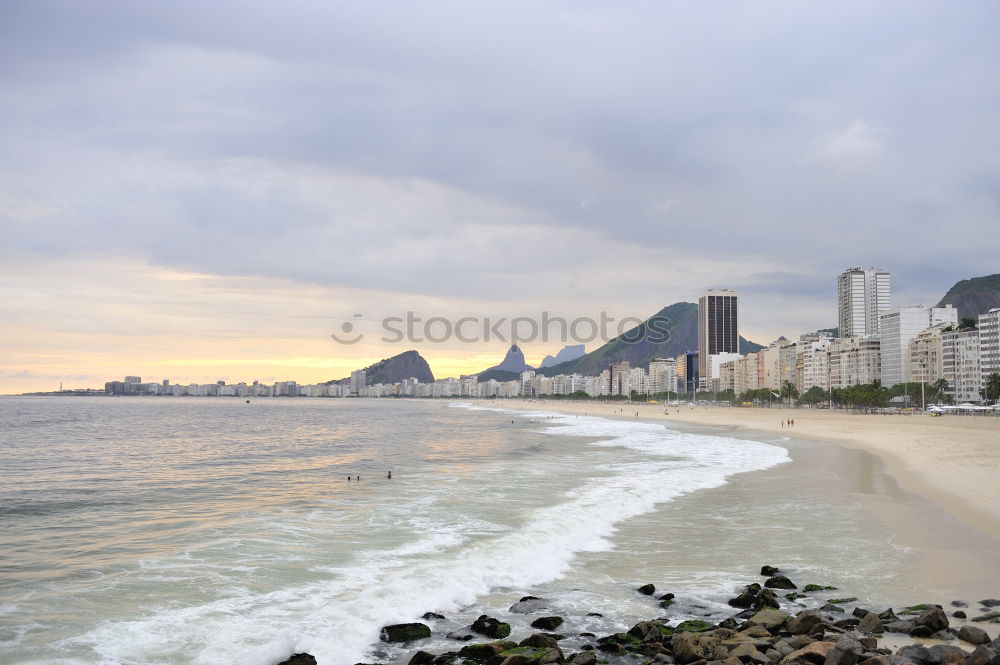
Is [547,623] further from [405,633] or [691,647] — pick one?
[691,647]

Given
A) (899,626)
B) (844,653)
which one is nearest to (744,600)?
(899,626)

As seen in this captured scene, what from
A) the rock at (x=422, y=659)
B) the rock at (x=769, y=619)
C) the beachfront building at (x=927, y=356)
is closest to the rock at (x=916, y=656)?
the rock at (x=769, y=619)

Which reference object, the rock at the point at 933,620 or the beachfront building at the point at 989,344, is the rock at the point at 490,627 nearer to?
the rock at the point at 933,620

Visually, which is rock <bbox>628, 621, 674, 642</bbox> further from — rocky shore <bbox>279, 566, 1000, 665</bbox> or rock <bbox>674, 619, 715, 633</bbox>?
rock <bbox>674, 619, 715, 633</bbox>

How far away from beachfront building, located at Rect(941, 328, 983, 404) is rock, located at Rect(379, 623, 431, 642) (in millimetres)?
141648

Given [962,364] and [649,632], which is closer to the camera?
[649,632]

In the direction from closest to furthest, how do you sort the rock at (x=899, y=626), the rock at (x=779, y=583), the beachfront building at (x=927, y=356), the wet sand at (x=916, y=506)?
the rock at (x=899, y=626)
the rock at (x=779, y=583)
the wet sand at (x=916, y=506)
the beachfront building at (x=927, y=356)

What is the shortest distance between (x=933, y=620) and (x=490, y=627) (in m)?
5.11

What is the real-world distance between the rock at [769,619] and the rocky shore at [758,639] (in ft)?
0.04

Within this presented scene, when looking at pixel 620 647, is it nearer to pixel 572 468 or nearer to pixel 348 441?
pixel 572 468

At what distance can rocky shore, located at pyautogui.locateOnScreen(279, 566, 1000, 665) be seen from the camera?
20.6 feet

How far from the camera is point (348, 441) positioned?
4569 cm

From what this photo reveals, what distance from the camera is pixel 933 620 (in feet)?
24.4

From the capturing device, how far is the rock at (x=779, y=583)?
9547 millimetres
